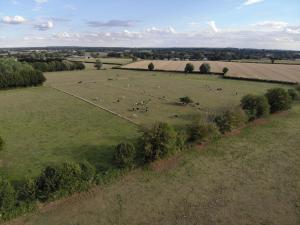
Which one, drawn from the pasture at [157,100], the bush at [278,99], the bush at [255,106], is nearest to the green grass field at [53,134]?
the pasture at [157,100]

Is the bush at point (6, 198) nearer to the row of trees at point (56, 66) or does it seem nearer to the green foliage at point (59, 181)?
the green foliage at point (59, 181)

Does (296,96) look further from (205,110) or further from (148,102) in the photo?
(148,102)

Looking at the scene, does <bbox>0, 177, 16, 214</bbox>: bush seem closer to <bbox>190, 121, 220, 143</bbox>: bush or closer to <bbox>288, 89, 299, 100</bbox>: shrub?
<bbox>190, 121, 220, 143</bbox>: bush

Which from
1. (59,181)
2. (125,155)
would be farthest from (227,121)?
(59,181)

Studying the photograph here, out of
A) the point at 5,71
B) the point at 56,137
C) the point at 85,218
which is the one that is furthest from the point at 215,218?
the point at 5,71

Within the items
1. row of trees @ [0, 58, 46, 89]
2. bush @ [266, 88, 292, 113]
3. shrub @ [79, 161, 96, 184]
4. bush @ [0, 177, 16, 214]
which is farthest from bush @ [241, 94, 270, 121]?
row of trees @ [0, 58, 46, 89]

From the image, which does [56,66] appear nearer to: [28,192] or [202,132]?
[202,132]
